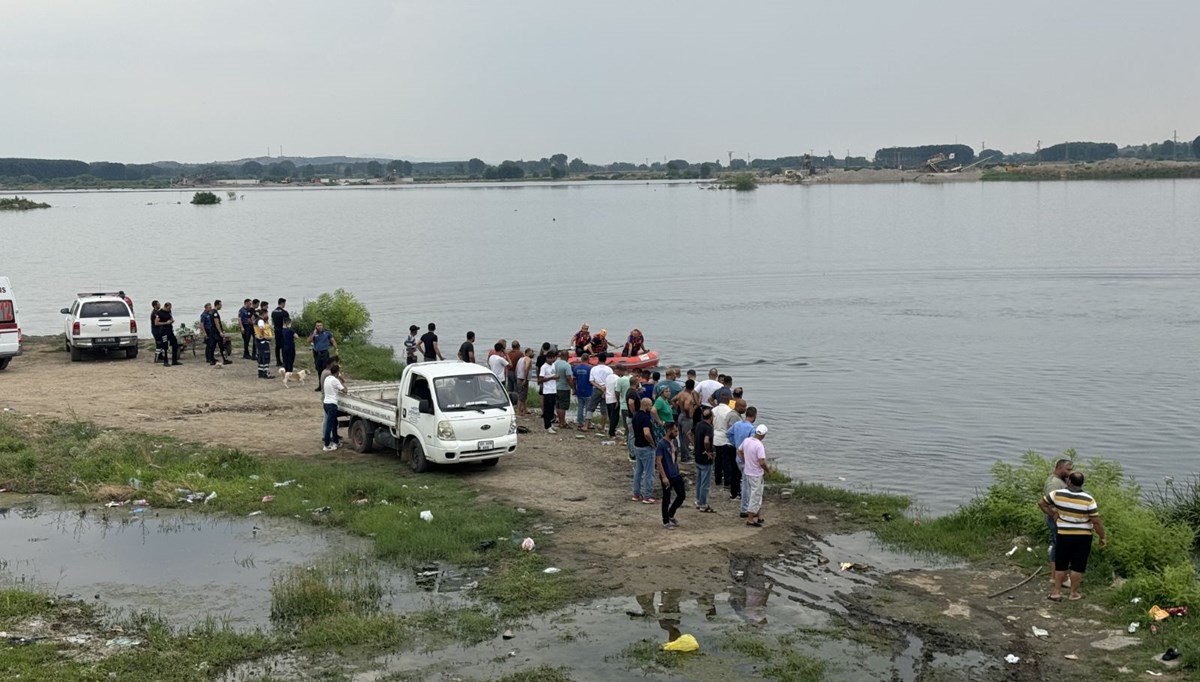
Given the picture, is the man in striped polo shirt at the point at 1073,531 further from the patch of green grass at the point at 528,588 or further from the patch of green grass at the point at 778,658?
the patch of green grass at the point at 528,588

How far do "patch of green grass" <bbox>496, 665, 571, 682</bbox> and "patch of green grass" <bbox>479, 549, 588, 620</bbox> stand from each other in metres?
1.50

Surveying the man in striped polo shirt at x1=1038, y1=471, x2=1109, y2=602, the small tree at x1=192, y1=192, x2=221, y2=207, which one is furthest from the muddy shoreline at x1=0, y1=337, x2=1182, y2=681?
the small tree at x1=192, y1=192, x2=221, y2=207

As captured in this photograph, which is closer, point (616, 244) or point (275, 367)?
point (275, 367)

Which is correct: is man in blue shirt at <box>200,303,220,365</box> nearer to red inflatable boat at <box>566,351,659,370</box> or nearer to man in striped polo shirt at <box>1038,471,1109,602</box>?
red inflatable boat at <box>566,351,659,370</box>

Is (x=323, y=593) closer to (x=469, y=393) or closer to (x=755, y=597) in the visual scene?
(x=755, y=597)

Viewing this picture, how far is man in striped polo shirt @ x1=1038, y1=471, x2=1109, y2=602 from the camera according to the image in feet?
44.0

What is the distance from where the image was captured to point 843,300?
52.3m

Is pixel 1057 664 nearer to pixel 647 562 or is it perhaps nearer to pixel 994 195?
pixel 647 562

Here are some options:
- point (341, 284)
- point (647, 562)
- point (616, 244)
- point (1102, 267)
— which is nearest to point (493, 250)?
point (616, 244)

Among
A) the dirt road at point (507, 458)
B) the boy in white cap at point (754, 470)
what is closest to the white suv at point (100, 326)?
the dirt road at point (507, 458)

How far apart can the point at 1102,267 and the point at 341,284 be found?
4161 centimetres

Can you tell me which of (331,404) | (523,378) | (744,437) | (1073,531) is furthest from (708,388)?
(1073,531)

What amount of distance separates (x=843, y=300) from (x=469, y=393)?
35860 millimetres

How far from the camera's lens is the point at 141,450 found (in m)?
19.9
